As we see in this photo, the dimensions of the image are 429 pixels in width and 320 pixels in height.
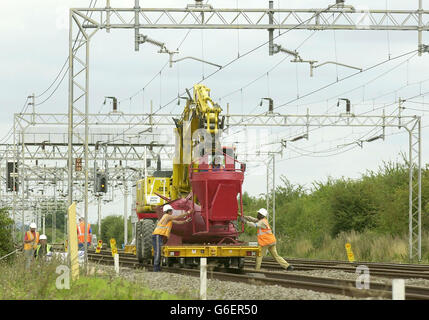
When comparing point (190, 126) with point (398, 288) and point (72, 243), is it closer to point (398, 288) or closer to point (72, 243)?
point (72, 243)

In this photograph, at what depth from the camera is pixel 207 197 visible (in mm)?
25500

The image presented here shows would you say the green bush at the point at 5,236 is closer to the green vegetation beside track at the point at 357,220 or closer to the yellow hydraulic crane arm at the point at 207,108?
the yellow hydraulic crane arm at the point at 207,108

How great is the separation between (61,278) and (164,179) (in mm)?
13597

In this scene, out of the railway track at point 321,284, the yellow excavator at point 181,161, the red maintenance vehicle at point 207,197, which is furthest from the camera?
the yellow excavator at point 181,161

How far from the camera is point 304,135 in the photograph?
5253 centimetres

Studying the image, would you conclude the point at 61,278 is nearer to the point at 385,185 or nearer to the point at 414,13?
the point at 414,13

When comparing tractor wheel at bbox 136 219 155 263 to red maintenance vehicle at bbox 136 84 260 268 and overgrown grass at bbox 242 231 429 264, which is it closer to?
red maintenance vehicle at bbox 136 84 260 268

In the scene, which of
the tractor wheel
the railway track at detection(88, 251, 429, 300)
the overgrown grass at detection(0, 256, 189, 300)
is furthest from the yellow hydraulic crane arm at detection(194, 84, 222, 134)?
the overgrown grass at detection(0, 256, 189, 300)

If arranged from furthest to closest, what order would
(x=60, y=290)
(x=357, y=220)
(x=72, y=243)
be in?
(x=357, y=220)
(x=72, y=243)
(x=60, y=290)

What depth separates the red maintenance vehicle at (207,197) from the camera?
25.6m

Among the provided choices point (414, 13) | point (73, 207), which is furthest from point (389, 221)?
point (73, 207)

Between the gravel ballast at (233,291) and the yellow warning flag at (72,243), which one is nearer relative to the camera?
the gravel ballast at (233,291)

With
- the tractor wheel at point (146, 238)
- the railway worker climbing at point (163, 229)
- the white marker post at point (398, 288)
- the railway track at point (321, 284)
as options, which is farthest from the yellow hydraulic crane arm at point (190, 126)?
the white marker post at point (398, 288)

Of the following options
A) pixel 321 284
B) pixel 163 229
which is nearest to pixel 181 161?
pixel 163 229
